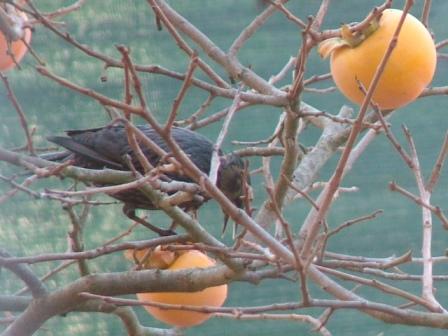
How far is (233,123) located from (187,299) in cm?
81

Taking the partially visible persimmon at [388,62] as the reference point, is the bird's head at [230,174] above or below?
below

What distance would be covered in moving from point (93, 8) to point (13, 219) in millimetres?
471

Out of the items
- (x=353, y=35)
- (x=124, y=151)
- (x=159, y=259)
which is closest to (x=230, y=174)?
(x=124, y=151)

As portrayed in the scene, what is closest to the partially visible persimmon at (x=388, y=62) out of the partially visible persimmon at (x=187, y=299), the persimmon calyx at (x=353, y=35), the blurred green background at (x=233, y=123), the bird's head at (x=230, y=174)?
the persimmon calyx at (x=353, y=35)

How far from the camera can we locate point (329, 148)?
1.41 metres

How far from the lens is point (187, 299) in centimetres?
126

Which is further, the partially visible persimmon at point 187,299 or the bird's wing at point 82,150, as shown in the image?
the bird's wing at point 82,150

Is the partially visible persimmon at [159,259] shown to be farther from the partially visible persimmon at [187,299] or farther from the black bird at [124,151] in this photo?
the black bird at [124,151]

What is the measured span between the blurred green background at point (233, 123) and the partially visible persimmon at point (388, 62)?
3.30ft

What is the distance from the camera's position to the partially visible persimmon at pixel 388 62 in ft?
3.10

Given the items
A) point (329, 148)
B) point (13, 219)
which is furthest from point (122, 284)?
point (13, 219)

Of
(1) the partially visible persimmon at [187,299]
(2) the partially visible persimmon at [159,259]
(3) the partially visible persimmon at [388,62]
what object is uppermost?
(3) the partially visible persimmon at [388,62]

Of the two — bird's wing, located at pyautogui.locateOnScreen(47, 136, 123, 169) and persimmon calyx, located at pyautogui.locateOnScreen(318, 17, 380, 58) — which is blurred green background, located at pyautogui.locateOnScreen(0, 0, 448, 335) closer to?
bird's wing, located at pyautogui.locateOnScreen(47, 136, 123, 169)

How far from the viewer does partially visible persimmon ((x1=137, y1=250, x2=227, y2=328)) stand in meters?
1.23
